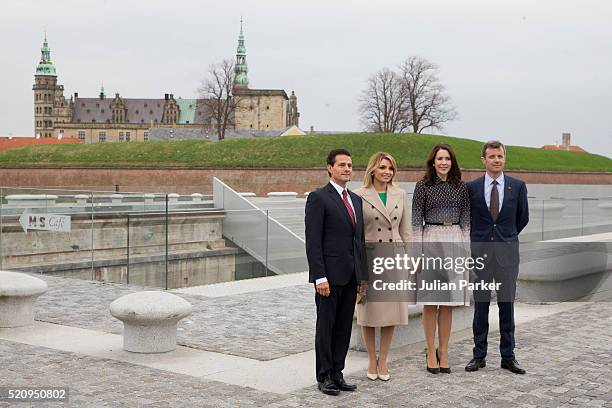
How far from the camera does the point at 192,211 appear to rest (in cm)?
2288

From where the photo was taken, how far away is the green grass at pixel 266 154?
163 feet

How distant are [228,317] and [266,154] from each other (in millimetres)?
40883

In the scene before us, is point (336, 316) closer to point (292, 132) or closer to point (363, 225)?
point (363, 225)

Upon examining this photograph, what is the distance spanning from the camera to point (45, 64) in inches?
5733

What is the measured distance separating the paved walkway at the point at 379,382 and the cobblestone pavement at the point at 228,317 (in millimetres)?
65

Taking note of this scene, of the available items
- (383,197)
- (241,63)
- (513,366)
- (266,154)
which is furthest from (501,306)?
(241,63)

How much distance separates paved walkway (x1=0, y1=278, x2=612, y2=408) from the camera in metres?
6.41

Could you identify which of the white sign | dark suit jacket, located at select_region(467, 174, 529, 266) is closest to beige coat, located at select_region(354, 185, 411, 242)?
dark suit jacket, located at select_region(467, 174, 529, 266)

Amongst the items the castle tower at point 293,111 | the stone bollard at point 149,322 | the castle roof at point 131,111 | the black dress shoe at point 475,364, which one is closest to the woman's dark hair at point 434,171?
the black dress shoe at point 475,364

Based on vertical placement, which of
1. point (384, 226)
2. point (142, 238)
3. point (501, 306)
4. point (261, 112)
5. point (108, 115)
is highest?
point (108, 115)

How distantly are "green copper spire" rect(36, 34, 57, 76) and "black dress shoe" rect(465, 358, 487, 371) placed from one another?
146112mm

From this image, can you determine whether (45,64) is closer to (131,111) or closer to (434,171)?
(131,111)

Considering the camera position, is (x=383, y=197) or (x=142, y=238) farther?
(x=142, y=238)

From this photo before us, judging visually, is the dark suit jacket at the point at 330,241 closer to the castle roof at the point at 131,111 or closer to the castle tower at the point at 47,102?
the castle roof at the point at 131,111
